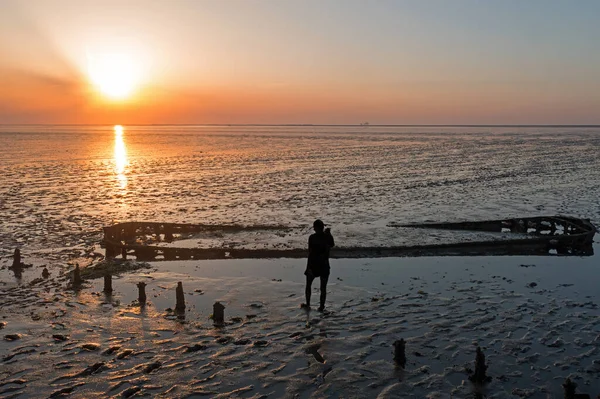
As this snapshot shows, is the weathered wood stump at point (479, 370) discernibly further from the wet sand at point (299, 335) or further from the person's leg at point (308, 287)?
the person's leg at point (308, 287)

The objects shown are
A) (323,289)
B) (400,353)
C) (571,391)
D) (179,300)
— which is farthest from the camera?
(179,300)

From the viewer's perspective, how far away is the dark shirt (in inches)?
518

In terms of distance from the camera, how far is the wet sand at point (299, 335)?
9.90m

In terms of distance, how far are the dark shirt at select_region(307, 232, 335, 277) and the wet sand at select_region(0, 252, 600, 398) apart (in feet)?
4.31

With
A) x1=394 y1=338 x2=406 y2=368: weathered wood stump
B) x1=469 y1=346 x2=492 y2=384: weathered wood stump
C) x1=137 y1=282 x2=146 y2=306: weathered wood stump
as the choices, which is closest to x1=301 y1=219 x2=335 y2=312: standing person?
x1=394 y1=338 x2=406 y2=368: weathered wood stump

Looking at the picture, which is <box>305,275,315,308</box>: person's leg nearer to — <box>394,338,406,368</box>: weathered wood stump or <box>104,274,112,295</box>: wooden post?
<box>394,338,406,368</box>: weathered wood stump

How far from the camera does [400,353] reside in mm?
10547

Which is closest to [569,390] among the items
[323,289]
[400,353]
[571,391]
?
[571,391]

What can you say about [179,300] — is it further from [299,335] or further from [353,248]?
[353,248]

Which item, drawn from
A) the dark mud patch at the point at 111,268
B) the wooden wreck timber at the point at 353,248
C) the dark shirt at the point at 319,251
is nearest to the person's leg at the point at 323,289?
the dark shirt at the point at 319,251

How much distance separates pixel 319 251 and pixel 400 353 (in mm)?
3743

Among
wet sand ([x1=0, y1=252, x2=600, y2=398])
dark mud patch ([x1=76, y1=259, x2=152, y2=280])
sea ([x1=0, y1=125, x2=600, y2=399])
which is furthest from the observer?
dark mud patch ([x1=76, y1=259, x2=152, y2=280])

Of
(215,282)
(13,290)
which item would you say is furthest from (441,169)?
(13,290)

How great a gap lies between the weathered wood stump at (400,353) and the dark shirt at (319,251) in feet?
11.3
